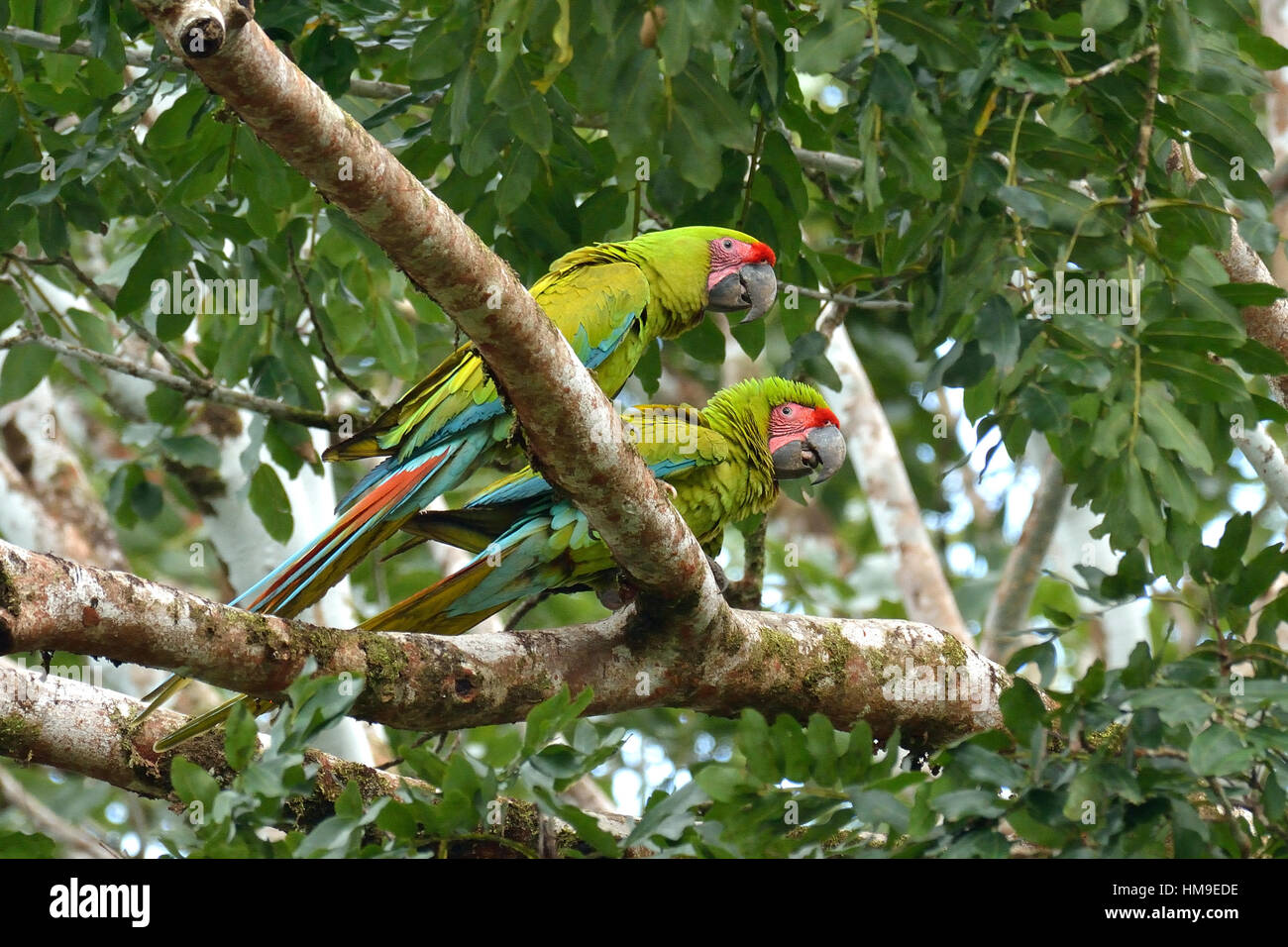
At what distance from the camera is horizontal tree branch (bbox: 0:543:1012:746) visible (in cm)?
235

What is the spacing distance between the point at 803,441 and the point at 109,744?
213cm

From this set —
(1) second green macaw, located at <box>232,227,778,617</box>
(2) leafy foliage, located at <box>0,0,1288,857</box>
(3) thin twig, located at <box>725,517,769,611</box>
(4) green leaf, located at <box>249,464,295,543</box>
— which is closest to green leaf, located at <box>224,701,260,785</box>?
(2) leafy foliage, located at <box>0,0,1288,857</box>

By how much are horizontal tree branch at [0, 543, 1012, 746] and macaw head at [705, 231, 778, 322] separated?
39.1 inches

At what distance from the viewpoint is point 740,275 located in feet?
12.7

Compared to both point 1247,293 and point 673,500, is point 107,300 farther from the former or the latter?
point 1247,293

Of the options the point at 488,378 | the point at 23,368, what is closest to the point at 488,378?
the point at 488,378

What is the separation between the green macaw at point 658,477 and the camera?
3.33 m

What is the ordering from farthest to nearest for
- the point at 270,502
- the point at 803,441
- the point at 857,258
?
the point at 857,258
the point at 270,502
the point at 803,441

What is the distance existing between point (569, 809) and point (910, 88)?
1651mm

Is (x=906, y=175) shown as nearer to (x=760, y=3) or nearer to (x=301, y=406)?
(x=760, y=3)

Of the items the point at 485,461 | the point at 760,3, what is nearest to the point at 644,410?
the point at 485,461

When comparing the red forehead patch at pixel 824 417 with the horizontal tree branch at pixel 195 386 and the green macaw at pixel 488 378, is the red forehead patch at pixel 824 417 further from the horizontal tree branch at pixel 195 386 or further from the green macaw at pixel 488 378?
the horizontal tree branch at pixel 195 386

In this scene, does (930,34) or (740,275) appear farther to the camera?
(740,275)

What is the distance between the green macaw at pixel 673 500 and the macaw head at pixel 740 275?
298 mm
